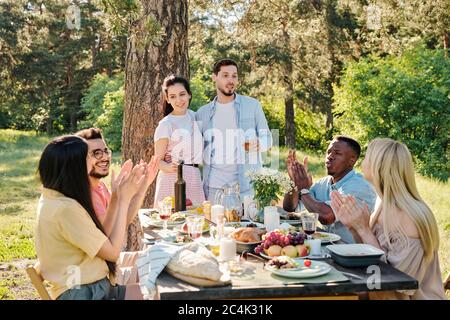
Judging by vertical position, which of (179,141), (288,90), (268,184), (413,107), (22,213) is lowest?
(22,213)

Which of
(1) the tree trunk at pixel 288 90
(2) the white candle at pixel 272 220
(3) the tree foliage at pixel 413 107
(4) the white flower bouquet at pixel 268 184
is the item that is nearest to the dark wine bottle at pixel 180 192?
(4) the white flower bouquet at pixel 268 184

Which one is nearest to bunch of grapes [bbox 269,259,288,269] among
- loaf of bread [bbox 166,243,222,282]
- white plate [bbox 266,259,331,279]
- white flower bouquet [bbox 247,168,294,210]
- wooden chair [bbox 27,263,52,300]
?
white plate [bbox 266,259,331,279]

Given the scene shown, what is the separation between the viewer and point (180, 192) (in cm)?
405

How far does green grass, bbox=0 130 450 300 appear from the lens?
5.62m

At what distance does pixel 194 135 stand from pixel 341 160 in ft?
4.35

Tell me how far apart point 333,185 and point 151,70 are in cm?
227

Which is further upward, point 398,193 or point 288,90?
point 288,90

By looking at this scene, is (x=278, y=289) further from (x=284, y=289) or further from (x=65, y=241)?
(x=65, y=241)

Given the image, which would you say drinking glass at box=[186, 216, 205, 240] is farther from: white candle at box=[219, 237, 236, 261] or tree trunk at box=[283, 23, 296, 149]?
tree trunk at box=[283, 23, 296, 149]

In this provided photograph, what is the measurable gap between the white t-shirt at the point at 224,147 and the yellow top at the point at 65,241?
2074mm

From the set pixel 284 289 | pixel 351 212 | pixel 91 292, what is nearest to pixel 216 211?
pixel 351 212

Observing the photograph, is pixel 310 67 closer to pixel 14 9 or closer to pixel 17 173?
pixel 17 173

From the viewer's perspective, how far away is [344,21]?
1716 centimetres
